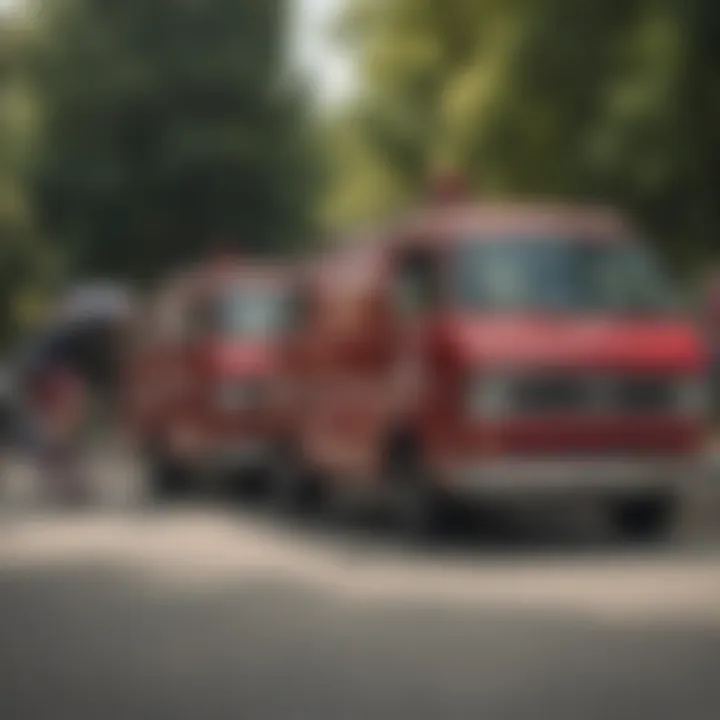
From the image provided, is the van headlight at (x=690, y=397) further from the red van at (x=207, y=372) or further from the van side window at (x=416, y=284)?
the red van at (x=207, y=372)

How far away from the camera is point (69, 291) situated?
108 feet

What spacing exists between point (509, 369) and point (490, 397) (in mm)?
225

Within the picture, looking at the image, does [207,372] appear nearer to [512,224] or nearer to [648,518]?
[512,224]

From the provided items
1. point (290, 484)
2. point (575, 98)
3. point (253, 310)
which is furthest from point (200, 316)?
point (575, 98)

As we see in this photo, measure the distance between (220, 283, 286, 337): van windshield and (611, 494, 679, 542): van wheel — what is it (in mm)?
5052

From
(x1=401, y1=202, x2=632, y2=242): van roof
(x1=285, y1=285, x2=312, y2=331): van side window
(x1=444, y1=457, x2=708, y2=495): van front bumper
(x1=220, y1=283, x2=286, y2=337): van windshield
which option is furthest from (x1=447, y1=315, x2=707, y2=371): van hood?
(x1=220, y1=283, x2=286, y2=337): van windshield

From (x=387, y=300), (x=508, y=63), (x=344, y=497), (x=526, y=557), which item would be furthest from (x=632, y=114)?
(x=526, y=557)

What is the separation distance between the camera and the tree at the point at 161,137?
105 feet

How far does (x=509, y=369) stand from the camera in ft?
48.5

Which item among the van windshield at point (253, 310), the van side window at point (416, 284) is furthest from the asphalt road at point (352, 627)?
the van windshield at point (253, 310)

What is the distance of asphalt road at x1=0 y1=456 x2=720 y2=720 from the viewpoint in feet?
28.5

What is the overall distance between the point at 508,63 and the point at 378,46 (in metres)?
6.42

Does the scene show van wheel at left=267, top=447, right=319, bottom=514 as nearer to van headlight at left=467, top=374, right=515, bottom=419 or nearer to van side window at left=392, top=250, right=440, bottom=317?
van side window at left=392, top=250, right=440, bottom=317

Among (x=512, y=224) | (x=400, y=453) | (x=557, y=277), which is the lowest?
(x=400, y=453)
